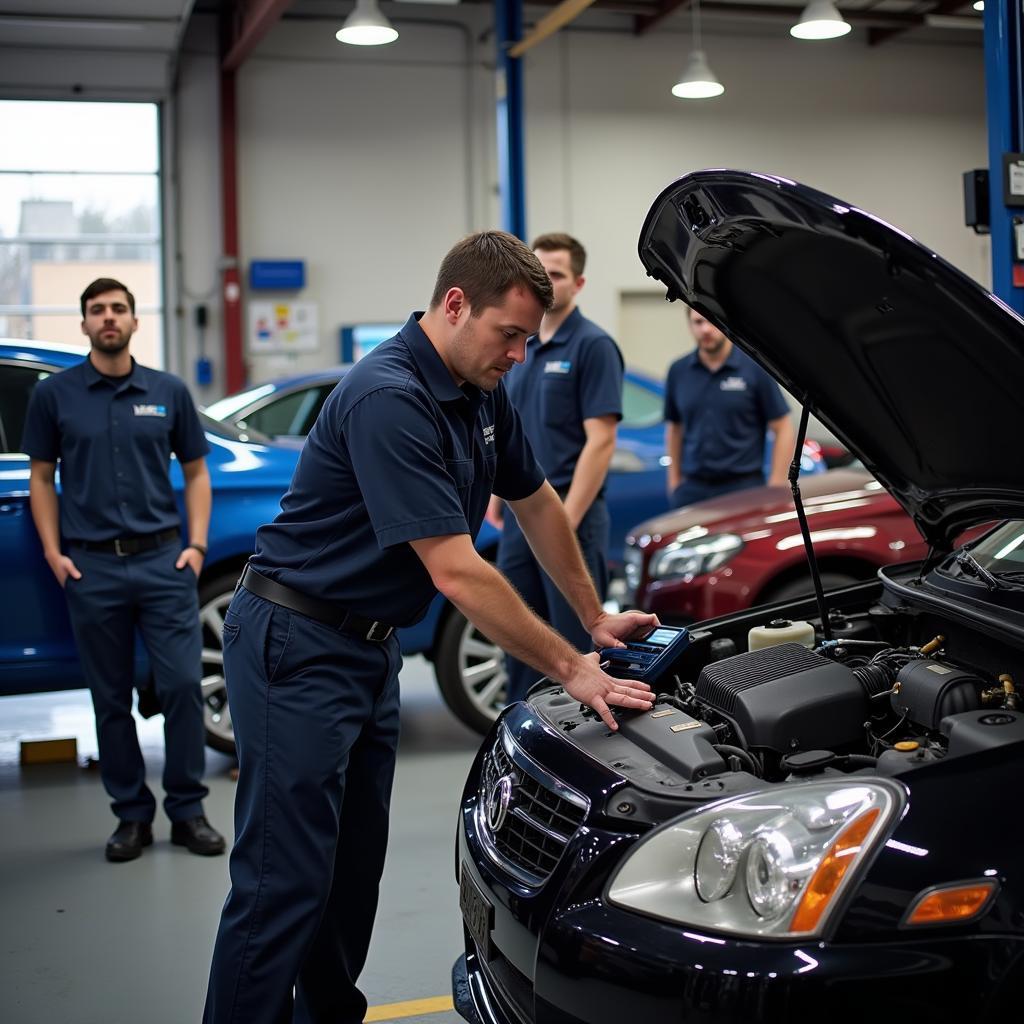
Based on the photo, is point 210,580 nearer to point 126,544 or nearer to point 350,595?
point 126,544

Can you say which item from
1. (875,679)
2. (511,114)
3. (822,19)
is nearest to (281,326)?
(511,114)

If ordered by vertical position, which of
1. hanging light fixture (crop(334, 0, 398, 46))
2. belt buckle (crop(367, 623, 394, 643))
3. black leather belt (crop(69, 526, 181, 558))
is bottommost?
belt buckle (crop(367, 623, 394, 643))

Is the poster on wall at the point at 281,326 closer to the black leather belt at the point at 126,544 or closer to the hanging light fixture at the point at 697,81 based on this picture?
the hanging light fixture at the point at 697,81

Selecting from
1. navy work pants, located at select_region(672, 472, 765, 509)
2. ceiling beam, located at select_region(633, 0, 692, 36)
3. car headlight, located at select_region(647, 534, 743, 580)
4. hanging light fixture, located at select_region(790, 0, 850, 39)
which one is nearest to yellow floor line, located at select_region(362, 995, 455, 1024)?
car headlight, located at select_region(647, 534, 743, 580)

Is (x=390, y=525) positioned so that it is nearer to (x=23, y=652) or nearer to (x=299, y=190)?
(x=23, y=652)

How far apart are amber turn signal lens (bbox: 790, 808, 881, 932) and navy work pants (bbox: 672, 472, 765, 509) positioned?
4.02 meters

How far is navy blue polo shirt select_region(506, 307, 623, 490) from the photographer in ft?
13.9

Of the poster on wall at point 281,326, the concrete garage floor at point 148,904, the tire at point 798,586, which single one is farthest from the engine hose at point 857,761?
the poster on wall at point 281,326

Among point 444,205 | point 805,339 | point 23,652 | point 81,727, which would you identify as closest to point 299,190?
point 444,205

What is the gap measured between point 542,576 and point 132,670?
1286 millimetres

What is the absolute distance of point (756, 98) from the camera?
1416 cm

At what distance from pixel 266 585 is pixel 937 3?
1325cm

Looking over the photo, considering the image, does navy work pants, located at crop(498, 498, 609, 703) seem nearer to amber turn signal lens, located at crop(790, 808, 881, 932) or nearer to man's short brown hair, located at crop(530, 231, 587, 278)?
man's short brown hair, located at crop(530, 231, 587, 278)

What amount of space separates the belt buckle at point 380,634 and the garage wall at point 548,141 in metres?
10.8
